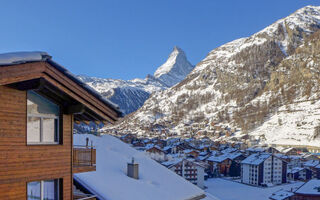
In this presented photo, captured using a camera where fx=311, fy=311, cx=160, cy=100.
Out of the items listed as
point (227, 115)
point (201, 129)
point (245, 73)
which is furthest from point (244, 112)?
point (245, 73)

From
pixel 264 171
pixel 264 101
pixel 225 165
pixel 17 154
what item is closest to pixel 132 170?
pixel 17 154

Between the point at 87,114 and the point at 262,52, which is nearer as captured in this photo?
the point at 87,114

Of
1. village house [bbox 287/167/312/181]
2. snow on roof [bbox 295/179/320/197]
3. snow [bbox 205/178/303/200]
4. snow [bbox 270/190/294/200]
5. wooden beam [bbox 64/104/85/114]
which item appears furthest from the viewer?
village house [bbox 287/167/312/181]

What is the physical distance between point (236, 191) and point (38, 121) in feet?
165

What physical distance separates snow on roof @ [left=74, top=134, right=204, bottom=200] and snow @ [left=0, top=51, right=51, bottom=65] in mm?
6544

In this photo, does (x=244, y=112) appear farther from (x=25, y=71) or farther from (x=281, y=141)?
(x=25, y=71)

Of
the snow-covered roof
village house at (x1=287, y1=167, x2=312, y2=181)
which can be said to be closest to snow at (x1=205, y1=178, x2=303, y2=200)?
village house at (x1=287, y1=167, x2=312, y2=181)

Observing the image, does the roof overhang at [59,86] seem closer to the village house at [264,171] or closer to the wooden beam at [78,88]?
the wooden beam at [78,88]

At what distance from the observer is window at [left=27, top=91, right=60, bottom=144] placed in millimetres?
5512

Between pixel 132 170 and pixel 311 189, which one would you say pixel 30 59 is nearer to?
pixel 132 170

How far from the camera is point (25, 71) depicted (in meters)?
5.09

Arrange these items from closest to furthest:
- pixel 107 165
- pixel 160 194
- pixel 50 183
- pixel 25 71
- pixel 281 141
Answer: pixel 25 71 → pixel 50 183 → pixel 160 194 → pixel 107 165 → pixel 281 141

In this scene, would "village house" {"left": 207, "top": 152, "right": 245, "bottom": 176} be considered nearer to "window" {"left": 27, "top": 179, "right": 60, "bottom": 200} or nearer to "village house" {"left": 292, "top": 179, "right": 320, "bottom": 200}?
"village house" {"left": 292, "top": 179, "right": 320, "bottom": 200}

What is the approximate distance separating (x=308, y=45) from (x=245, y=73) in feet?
127
